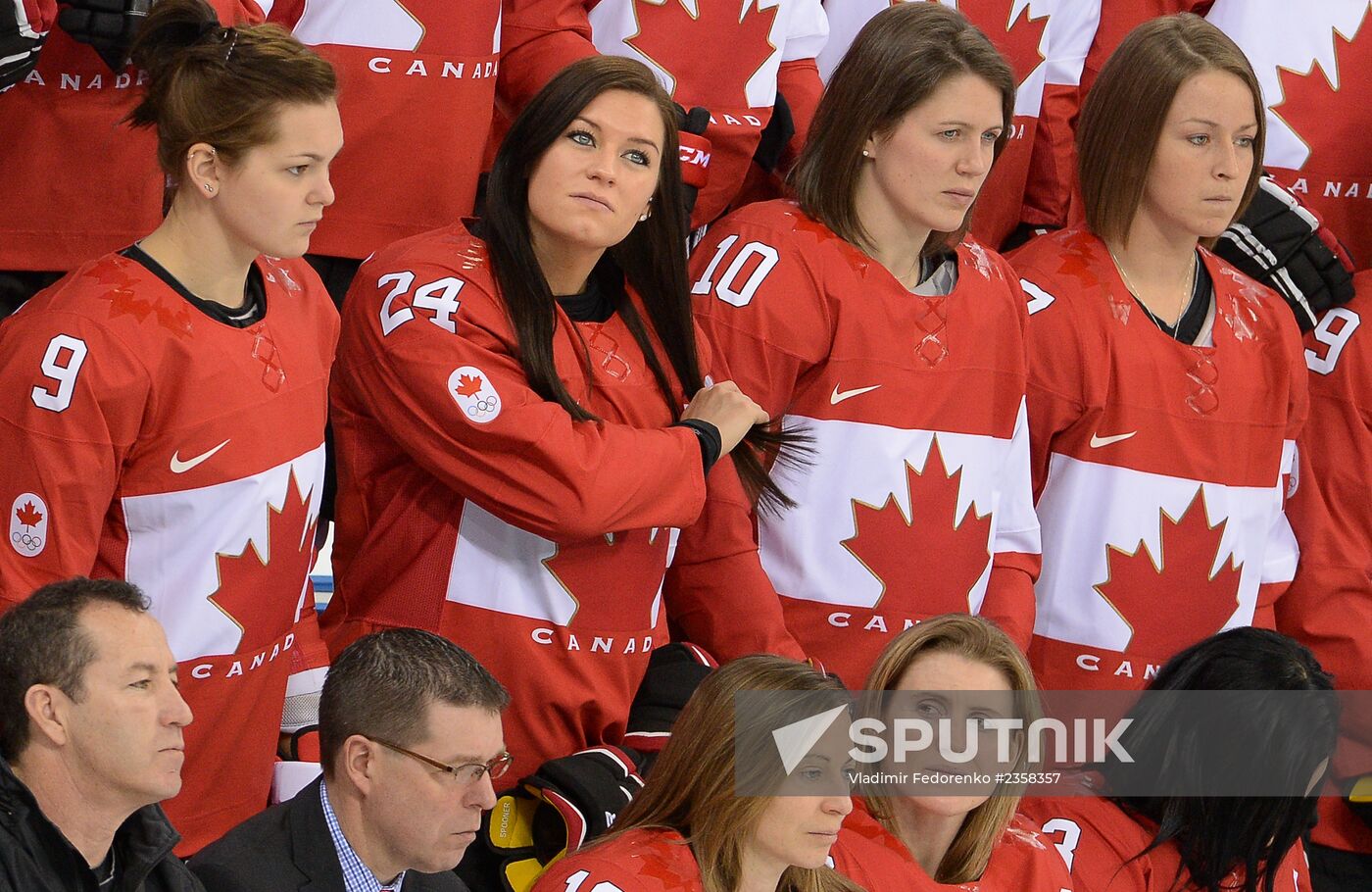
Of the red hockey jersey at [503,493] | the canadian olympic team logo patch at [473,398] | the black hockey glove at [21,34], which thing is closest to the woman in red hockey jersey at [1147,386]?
the red hockey jersey at [503,493]

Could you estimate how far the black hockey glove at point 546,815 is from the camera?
11.3ft

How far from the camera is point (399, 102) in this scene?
4.20 meters

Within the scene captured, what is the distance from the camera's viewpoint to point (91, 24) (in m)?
3.52

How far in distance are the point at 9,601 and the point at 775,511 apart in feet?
4.99

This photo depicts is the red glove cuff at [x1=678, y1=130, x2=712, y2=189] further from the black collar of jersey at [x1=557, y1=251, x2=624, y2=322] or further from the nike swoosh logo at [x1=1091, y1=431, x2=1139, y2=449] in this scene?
the nike swoosh logo at [x1=1091, y1=431, x2=1139, y2=449]

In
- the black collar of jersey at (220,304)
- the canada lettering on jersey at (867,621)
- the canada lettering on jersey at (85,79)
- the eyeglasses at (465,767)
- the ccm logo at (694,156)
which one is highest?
the ccm logo at (694,156)

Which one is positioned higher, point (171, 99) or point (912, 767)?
point (171, 99)

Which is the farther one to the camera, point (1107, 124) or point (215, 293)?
point (1107, 124)

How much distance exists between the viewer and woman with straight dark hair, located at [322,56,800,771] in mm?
3557

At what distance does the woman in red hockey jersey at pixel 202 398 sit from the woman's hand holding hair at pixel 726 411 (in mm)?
688

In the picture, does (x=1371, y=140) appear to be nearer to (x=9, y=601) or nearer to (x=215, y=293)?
(x=215, y=293)

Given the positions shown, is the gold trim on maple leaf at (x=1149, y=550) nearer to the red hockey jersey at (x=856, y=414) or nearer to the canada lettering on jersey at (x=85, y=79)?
the red hockey jersey at (x=856, y=414)

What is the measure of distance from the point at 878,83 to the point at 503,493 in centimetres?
122

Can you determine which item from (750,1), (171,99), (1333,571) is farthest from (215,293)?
(1333,571)
